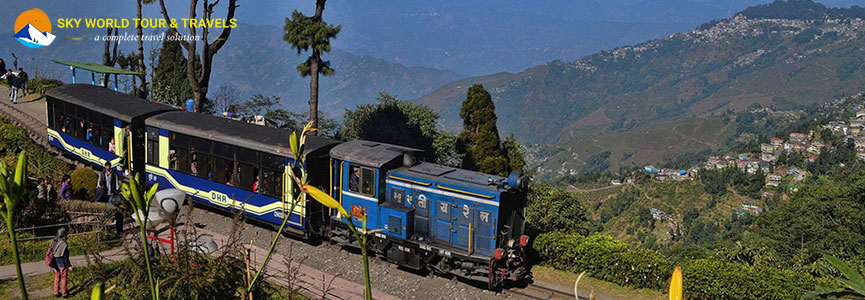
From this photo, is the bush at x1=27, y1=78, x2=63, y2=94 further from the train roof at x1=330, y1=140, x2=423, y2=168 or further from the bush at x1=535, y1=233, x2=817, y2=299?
the bush at x1=535, y1=233, x2=817, y2=299

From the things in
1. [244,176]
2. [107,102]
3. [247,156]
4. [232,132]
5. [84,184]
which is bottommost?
[84,184]

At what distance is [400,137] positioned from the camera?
3828 centimetres

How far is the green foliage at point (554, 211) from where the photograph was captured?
29022 millimetres

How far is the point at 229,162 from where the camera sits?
2298 cm

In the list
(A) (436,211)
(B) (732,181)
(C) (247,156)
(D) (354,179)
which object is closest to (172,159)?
(C) (247,156)

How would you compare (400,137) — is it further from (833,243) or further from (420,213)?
(833,243)

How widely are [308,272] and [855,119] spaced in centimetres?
18485

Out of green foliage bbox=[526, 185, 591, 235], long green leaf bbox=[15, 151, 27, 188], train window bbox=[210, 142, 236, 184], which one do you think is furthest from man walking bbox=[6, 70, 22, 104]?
long green leaf bbox=[15, 151, 27, 188]

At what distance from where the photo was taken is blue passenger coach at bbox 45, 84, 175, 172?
2542cm

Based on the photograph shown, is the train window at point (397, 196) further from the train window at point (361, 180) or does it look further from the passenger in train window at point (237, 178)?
the passenger in train window at point (237, 178)

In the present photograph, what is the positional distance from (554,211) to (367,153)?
11.6 metres

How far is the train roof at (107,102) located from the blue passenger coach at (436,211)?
361 inches

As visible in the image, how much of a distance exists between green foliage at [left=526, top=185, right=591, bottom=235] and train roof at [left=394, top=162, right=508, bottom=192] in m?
8.52

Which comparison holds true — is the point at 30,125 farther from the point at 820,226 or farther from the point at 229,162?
the point at 820,226
